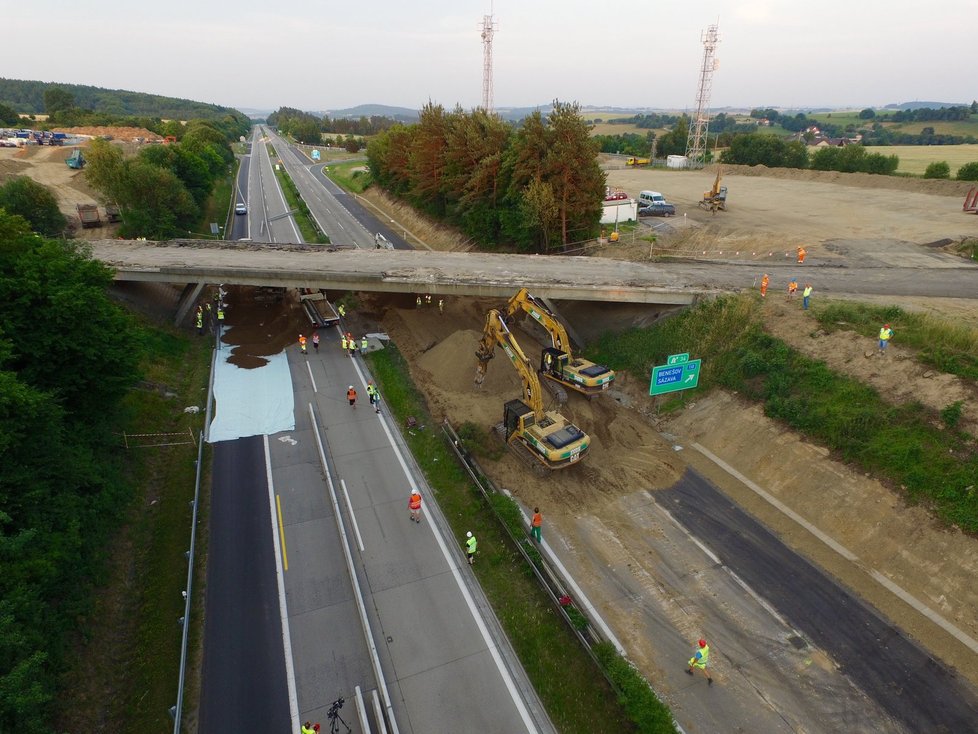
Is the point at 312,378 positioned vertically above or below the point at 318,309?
below

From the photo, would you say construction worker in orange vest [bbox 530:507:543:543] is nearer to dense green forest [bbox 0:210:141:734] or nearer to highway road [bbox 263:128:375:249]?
dense green forest [bbox 0:210:141:734]

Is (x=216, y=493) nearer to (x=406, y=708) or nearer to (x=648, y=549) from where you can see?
(x=406, y=708)

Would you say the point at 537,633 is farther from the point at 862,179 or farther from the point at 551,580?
the point at 862,179

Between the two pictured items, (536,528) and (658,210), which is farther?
(658,210)

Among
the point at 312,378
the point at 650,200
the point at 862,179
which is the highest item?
the point at 862,179

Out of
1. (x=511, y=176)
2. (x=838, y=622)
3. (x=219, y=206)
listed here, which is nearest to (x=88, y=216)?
(x=219, y=206)

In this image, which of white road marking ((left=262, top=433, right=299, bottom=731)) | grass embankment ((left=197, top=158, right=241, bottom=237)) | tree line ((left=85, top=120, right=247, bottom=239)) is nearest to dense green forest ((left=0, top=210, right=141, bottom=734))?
white road marking ((left=262, top=433, right=299, bottom=731))

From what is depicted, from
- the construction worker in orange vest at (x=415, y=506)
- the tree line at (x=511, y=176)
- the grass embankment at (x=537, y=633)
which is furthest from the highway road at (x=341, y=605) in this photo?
the tree line at (x=511, y=176)

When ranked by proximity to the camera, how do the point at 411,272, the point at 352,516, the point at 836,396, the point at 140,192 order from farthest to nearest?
the point at 140,192 < the point at 411,272 < the point at 836,396 < the point at 352,516
